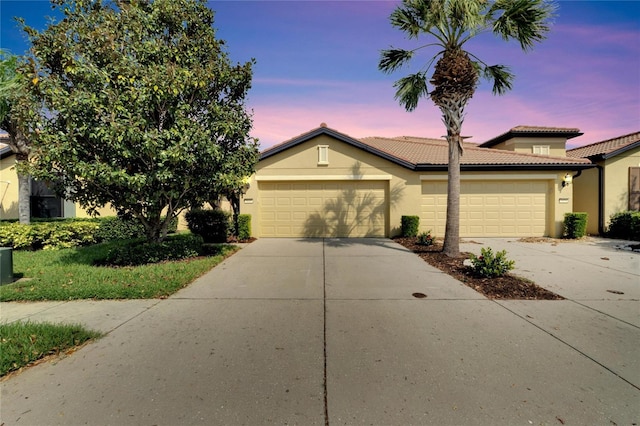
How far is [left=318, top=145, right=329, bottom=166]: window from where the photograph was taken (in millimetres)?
12602

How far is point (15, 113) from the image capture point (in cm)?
773

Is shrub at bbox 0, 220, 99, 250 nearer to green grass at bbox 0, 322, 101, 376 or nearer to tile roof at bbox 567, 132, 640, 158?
green grass at bbox 0, 322, 101, 376

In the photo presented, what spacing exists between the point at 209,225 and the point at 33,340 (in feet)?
28.2

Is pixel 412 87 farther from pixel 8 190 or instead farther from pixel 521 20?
pixel 8 190

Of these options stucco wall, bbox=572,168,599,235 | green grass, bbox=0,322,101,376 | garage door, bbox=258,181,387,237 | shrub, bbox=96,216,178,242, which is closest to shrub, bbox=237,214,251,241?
garage door, bbox=258,181,387,237

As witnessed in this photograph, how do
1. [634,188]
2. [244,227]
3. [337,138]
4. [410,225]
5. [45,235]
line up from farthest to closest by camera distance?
[634,188] → [337,138] → [244,227] → [410,225] → [45,235]

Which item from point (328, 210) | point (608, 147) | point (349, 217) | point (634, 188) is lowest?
point (349, 217)

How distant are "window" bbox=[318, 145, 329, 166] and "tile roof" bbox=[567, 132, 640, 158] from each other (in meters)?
12.4

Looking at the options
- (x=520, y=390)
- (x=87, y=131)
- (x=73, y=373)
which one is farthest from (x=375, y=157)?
(x=73, y=373)

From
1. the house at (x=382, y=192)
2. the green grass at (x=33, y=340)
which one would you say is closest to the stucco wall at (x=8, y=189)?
the house at (x=382, y=192)

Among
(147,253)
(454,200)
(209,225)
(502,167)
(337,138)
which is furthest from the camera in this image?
(337,138)

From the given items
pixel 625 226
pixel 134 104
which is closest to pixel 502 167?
pixel 625 226

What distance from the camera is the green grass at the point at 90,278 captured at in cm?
504

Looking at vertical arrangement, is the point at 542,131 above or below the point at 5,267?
above
